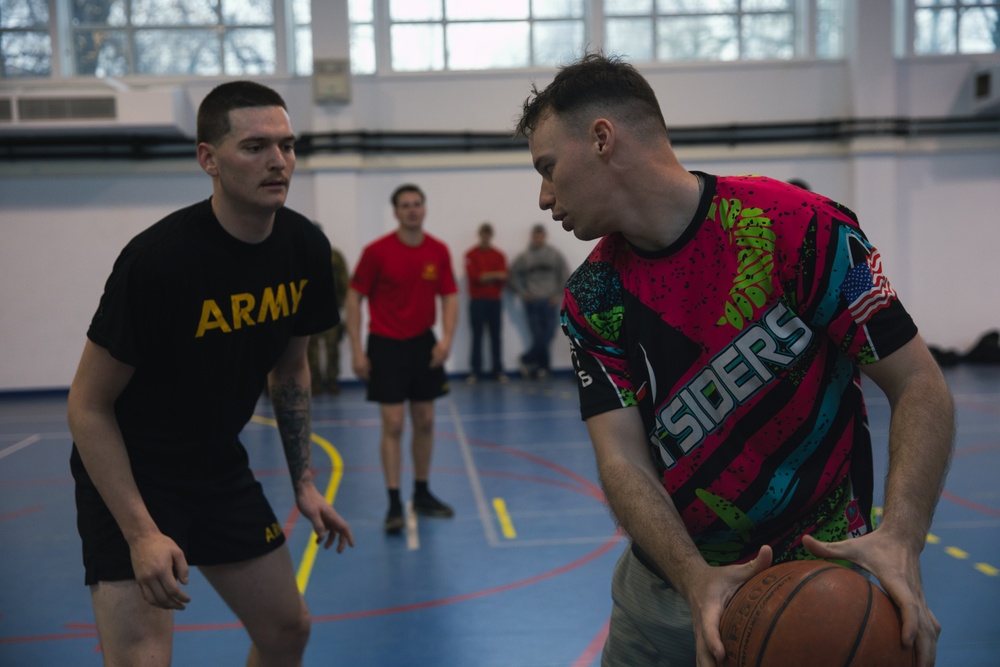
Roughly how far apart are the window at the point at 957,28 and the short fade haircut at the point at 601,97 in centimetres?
1352

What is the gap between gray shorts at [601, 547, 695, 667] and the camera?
2141mm

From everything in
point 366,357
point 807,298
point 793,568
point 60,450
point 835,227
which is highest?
point 835,227

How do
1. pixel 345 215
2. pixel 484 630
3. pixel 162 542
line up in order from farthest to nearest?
pixel 345 215 < pixel 484 630 < pixel 162 542

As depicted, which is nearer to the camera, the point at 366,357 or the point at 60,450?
the point at 366,357

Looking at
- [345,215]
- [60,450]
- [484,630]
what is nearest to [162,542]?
[484,630]

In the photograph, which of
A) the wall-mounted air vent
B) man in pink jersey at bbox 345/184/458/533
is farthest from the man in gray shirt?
man in pink jersey at bbox 345/184/458/533

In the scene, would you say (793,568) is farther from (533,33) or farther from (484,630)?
(533,33)

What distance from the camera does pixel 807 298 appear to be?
1.89 metres

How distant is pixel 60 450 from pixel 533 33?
857cm

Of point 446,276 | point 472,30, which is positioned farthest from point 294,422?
point 472,30

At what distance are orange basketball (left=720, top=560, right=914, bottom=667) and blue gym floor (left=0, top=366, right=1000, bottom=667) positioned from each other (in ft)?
8.05

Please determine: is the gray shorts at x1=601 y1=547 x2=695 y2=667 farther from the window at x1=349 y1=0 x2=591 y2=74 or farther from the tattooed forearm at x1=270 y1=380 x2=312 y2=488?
the window at x1=349 y1=0 x2=591 y2=74

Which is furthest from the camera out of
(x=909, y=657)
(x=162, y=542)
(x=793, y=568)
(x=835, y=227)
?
(x=162, y=542)

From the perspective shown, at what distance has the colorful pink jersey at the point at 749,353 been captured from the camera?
188 centimetres
